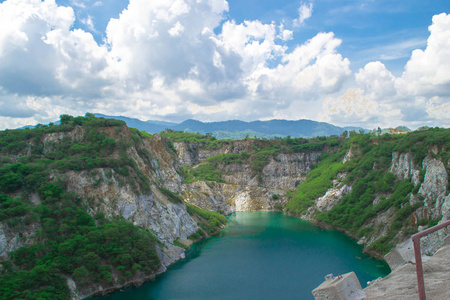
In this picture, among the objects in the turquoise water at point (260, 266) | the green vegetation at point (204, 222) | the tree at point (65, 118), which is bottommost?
the turquoise water at point (260, 266)

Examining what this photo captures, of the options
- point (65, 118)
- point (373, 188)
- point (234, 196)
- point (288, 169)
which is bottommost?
point (234, 196)

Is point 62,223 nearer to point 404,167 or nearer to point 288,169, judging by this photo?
point 404,167

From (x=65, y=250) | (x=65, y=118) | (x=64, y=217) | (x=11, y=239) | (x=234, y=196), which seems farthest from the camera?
(x=234, y=196)

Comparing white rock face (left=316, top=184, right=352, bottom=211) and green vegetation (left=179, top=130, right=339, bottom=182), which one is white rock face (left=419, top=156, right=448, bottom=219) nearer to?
white rock face (left=316, top=184, right=352, bottom=211)

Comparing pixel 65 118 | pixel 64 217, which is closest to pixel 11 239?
pixel 64 217

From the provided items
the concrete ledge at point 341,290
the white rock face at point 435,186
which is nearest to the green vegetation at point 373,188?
the white rock face at point 435,186

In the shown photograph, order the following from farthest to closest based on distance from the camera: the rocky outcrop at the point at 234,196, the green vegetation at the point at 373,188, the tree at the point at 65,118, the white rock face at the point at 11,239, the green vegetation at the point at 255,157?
the green vegetation at the point at 255,157
the rocky outcrop at the point at 234,196
the tree at the point at 65,118
the green vegetation at the point at 373,188
the white rock face at the point at 11,239

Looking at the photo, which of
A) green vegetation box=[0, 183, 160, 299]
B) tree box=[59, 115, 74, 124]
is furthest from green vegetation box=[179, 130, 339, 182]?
green vegetation box=[0, 183, 160, 299]

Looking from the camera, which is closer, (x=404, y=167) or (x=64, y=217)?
(x=64, y=217)

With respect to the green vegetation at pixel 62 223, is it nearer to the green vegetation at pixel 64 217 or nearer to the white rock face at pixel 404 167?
the green vegetation at pixel 64 217
